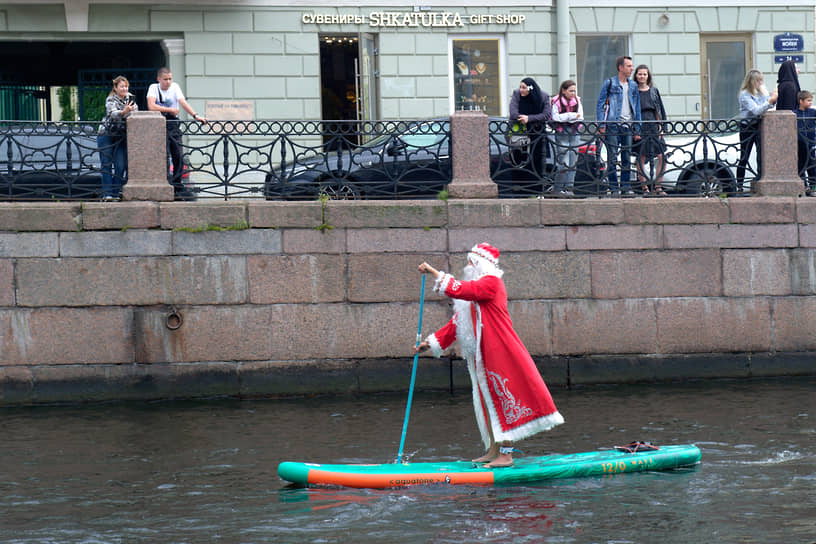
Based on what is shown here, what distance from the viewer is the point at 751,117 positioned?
41.1ft

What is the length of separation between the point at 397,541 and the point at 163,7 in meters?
13.2

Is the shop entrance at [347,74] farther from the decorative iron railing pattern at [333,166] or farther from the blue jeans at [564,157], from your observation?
the blue jeans at [564,157]

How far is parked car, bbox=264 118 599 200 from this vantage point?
11.9 metres

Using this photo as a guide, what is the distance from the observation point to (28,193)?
11.6 m

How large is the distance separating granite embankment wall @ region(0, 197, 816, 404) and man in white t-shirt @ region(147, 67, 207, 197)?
21.2 inches

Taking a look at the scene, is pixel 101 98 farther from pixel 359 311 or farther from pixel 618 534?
pixel 618 534

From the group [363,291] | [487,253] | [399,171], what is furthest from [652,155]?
[487,253]

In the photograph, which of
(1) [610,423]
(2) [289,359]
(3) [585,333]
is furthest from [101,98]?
(1) [610,423]

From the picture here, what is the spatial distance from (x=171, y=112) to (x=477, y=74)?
7588 mm

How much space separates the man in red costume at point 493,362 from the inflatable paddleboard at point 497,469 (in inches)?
6.9

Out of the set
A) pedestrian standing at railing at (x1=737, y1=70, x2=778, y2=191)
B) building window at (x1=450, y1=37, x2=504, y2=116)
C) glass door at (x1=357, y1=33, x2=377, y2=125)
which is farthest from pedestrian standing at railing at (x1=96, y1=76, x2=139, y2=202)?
building window at (x1=450, y1=37, x2=504, y2=116)

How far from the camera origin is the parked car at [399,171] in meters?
11.9

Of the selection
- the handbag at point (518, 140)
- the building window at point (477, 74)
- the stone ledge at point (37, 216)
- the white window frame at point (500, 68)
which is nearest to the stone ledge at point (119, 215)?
the stone ledge at point (37, 216)

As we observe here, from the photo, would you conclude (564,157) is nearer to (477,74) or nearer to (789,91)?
(789,91)
